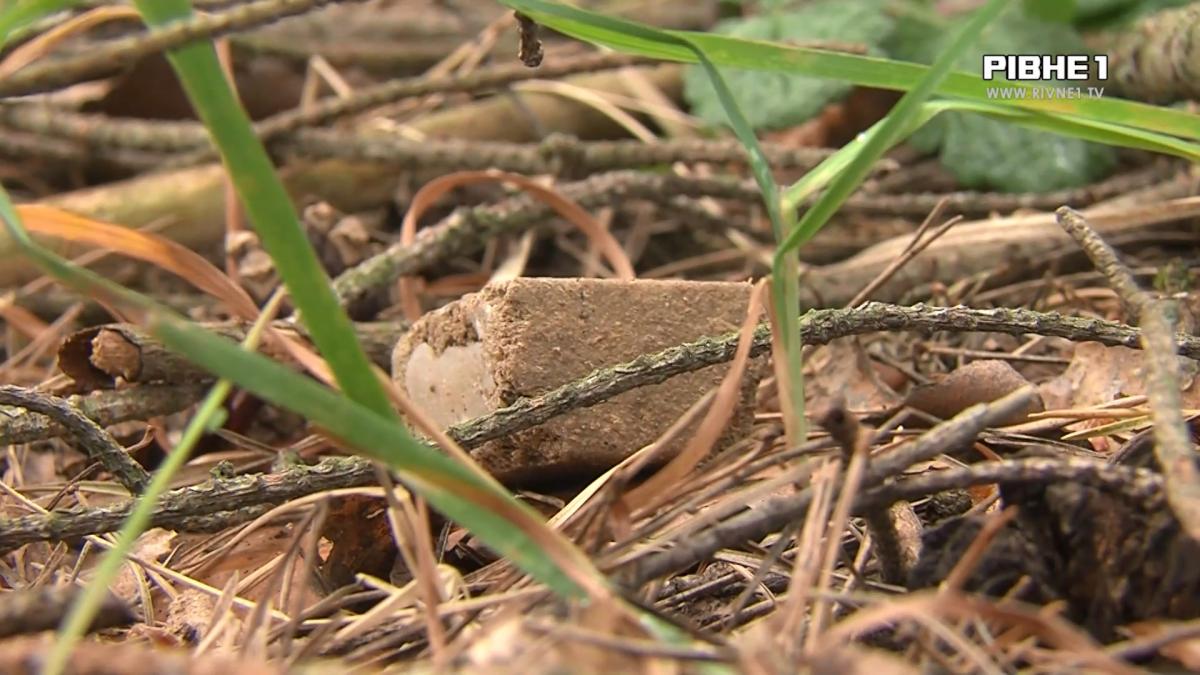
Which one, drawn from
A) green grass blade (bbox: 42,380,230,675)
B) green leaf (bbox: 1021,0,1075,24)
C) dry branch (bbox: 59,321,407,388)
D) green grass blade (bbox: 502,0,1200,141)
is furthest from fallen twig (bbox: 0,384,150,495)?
green leaf (bbox: 1021,0,1075,24)

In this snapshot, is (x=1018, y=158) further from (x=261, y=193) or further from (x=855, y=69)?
(x=261, y=193)

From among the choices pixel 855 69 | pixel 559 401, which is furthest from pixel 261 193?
pixel 855 69

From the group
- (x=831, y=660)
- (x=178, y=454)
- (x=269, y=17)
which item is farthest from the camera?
(x=269, y=17)

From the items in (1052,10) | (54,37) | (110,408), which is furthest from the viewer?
(1052,10)

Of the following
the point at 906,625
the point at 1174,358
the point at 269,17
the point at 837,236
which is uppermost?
the point at 269,17

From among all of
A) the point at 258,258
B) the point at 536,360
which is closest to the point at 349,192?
the point at 258,258

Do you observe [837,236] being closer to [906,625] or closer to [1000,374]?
[1000,374]
